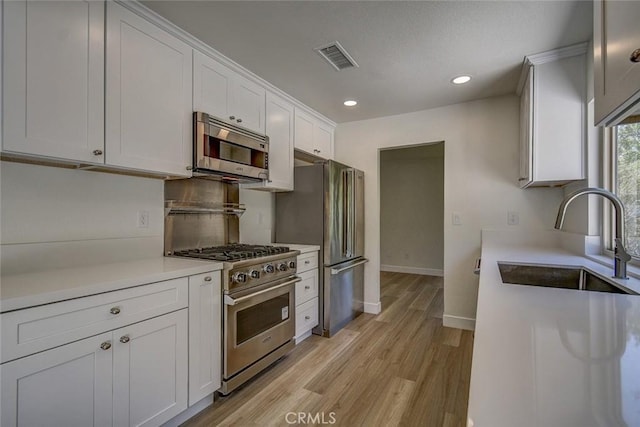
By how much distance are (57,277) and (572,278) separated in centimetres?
265

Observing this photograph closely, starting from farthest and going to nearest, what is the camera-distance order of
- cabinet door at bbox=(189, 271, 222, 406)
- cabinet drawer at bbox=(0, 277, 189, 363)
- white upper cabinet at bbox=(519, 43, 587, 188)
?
white upper cabinet at bbox=(519, 43, 587, 188) < cabinet door at bbox=(189, 271, 222, 406) < cabinet drawer at bbox=(0, 277, 189, 363)

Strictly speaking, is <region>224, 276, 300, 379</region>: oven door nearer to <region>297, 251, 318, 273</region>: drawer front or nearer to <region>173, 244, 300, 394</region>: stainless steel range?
<region>173, 244, 300, 394</region>: stainless steel range

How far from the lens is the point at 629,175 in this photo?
171 cm

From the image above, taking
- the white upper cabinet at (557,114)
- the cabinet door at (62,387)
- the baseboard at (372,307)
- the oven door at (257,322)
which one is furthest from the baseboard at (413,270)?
the cabinet door at (62,387)

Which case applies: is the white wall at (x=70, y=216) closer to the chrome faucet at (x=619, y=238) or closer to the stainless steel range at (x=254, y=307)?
the stainless steel range at (x=254, y=307)

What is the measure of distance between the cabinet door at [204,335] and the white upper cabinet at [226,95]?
1.18 m

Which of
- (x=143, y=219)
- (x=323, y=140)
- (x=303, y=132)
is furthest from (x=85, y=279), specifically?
(x=323, y=140)

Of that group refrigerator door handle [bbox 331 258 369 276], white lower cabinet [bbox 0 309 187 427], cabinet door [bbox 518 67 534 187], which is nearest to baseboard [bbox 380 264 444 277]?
refrigerator door handle [bbox 331 258 369 276]

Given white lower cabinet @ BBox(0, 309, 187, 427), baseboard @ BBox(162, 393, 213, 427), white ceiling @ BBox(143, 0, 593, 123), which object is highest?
white ceiling @ BBox(143, 0, 593, 123)

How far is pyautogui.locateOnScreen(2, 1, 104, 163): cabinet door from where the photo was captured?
125 cm

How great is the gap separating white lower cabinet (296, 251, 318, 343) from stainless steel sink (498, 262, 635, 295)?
5.17 feet

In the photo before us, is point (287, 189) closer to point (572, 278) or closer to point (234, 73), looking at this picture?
point (234, 73)

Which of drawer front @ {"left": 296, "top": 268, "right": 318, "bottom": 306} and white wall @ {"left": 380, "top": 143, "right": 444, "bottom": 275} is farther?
white wall @ {"left": 380, "top": 143, "right": 444, "bottom": 275}

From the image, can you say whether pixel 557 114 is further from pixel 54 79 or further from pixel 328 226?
pixel 54 79
